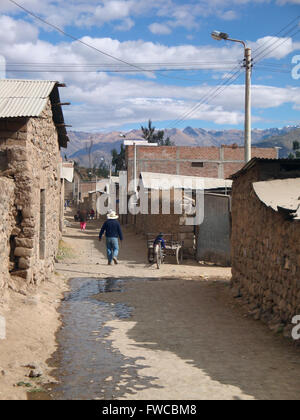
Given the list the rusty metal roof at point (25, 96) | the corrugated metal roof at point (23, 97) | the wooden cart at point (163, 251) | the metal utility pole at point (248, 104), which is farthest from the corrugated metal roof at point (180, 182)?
the corrugated metal roof at point (23, 97)

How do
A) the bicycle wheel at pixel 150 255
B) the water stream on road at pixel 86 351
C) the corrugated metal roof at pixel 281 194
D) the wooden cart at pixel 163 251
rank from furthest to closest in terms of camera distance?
the bicycle wheel at pixel 150 255
the wooden cart at pixel 163 251
the corrugated metal roof at pixel 281 194
the water stream on road at pixel 86 351

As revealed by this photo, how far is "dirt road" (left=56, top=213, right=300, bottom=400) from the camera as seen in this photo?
206 inches

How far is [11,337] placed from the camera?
22.5ft

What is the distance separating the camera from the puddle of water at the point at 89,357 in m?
5.31

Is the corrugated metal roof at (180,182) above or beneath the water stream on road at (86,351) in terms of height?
above

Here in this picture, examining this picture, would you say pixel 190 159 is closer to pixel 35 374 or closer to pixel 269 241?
pixel 269 241

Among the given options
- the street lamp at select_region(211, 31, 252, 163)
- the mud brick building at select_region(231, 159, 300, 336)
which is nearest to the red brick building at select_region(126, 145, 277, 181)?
the street lamp at select_region(211, 31, 252, 163)

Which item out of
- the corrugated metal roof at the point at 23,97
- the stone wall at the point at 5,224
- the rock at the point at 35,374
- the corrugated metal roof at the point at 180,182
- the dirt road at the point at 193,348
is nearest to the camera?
the dirt road at the point at 193,348

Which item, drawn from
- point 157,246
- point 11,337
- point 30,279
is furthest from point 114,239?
point 11,337

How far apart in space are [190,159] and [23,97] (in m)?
33.5

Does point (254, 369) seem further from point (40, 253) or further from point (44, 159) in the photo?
point (44, 159)

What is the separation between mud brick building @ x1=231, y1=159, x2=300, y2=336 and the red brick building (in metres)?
30.2

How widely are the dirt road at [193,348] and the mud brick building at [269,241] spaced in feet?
1.34

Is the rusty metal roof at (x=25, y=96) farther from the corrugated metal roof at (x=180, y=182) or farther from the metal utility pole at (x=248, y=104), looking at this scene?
the corrugated metal roof at (x=180, y=182)
